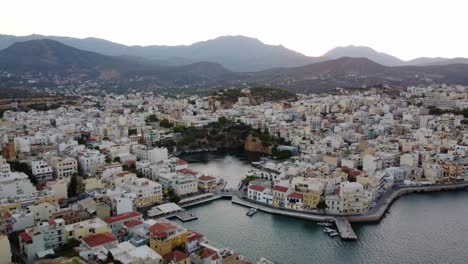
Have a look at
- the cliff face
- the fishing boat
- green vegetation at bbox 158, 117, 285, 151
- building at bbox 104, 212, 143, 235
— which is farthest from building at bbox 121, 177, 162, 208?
the cliff face

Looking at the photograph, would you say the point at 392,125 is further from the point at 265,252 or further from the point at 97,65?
the point at 97,65

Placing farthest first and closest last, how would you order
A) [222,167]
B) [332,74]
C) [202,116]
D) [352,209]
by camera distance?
[332,74] → [202,116] → [222,167] → [352,209]

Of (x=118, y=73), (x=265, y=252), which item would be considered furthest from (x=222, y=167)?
(x=118, y=73)

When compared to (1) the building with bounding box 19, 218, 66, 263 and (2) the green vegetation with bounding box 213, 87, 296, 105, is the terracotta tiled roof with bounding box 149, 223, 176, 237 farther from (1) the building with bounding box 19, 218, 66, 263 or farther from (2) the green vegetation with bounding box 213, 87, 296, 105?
(2) the green vegetation with bounding box 213, 87, 296, 105

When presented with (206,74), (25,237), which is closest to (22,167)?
(25,237)

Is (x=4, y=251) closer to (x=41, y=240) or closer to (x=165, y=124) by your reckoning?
(x=41, y=240)

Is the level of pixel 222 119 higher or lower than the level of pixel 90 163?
higher
